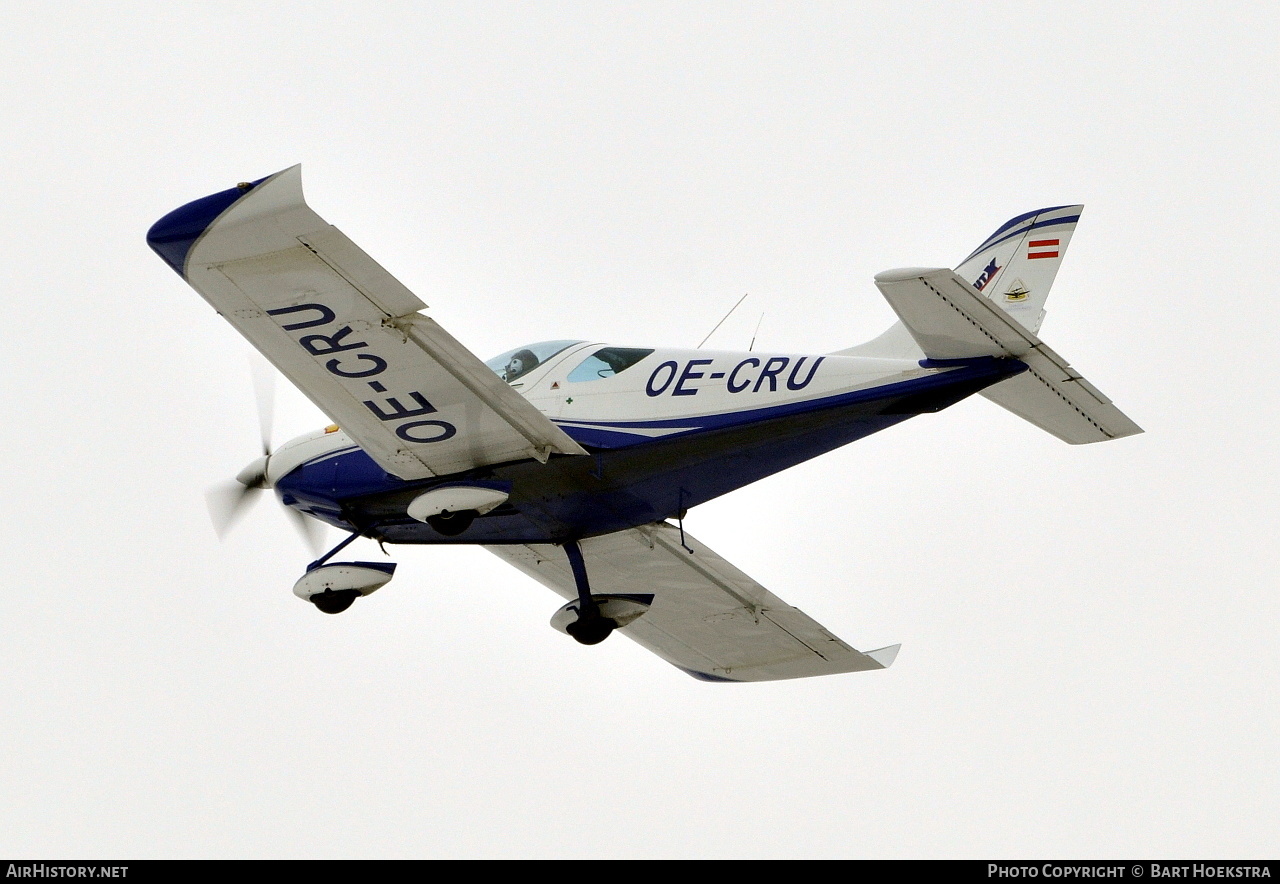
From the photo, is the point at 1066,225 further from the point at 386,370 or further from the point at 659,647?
the point at 659,647

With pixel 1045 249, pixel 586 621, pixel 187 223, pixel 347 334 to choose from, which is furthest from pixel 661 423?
pixel 187 223

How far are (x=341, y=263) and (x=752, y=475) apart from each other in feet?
13.6

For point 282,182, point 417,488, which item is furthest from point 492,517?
point 282,182

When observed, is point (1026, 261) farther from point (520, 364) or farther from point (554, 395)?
point (520, 364)

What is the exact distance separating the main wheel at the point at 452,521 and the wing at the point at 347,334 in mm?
429

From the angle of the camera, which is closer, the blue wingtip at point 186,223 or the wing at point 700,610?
the blue wingtip at point 186,223

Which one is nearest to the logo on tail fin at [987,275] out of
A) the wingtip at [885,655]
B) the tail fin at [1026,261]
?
the tail fin at [1026,261]

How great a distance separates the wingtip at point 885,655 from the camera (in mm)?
17739

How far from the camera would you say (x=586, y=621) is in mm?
15242

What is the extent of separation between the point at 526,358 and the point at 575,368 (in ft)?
1.90

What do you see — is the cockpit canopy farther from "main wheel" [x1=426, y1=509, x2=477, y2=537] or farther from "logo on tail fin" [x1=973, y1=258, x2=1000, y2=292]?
"logo on tail fin" [x1=973, y1=258, x2=1000, y2=292]

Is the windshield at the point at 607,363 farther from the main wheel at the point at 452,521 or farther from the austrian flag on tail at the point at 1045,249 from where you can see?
the austrian flag on tail at the point at 1045,249

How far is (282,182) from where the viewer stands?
1164cm

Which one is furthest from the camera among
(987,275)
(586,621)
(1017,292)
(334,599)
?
(586,621)
